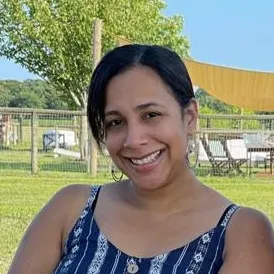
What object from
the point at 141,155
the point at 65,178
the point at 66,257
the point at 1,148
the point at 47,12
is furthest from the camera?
the point at 47,12

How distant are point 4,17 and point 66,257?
67.1ft

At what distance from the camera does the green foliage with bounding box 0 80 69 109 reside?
21.1m

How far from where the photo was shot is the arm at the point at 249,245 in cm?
142

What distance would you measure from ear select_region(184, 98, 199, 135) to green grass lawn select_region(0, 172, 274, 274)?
9.29 feet

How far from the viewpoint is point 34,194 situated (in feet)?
27.7

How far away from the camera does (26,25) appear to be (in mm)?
21062

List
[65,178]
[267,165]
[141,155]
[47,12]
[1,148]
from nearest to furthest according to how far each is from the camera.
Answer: [141,155] < [65,178] < [1,148] < [267,165] < [47,12]

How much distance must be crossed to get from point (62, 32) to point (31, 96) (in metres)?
2.14

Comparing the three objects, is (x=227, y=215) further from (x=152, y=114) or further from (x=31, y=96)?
(x=31, y=96)

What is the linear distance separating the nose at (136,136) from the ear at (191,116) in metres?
0.10

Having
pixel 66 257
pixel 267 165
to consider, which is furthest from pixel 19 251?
pixel 267 165

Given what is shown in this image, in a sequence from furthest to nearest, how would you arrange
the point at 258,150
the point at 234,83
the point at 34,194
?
1. the point at 258,150
2. the point at 234,83
3. the point at 34,194

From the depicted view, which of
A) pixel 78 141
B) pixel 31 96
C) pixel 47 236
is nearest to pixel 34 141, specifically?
pixel 78 141

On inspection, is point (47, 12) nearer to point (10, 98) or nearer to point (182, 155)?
point (10, 98)
